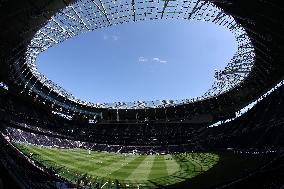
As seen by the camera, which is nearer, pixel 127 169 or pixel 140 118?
pixel 127 169

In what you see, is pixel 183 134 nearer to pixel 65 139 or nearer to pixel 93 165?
pixel 65 139

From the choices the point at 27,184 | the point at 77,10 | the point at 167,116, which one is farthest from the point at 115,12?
the point at 167,116

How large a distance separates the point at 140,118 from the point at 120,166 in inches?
1005

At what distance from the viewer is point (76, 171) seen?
1115 inches

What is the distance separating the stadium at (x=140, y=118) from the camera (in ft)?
84.8

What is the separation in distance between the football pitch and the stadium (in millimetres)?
99

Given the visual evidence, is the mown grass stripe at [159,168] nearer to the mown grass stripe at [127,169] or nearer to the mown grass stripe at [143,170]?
the mown grass stripe at [143,170]

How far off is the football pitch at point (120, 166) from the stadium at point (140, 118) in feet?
0.32

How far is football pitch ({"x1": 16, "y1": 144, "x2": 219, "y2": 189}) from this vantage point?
85.9ft

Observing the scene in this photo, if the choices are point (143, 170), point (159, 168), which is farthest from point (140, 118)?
point (143, 170)

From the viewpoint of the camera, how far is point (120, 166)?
33.6 metres

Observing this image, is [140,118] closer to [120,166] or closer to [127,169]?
[120,166]

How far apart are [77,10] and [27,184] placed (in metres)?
20.4

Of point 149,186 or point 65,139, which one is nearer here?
point 149,186
